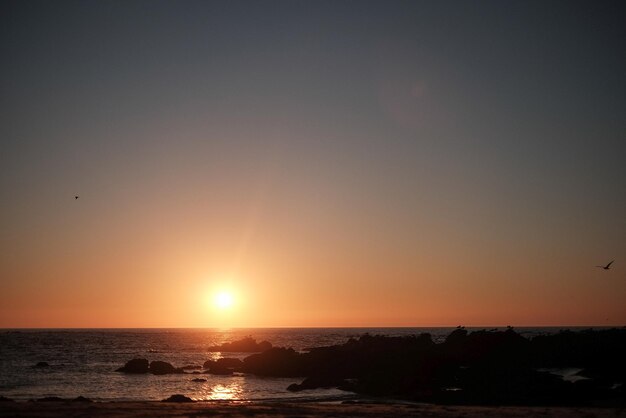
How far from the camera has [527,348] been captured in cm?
4175

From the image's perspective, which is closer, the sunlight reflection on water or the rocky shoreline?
A: the rocky shoreline

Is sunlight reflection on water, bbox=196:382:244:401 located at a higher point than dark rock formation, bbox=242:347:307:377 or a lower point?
lower

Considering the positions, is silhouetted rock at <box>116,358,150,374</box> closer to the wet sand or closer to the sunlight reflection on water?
the sunlight reflection on water

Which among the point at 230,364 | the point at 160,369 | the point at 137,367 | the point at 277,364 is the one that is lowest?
the point at 160,369

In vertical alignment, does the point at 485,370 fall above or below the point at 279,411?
above

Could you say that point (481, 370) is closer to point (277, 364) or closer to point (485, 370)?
point (485, 370)

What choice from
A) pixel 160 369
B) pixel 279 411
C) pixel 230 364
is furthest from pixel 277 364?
pixel 279 411

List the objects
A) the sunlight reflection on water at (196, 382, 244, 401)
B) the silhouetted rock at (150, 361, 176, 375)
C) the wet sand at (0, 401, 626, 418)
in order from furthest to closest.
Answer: the silhouetted rock at (150, 361, 176, 375) → the sunlight reflection on water at (196, 382, 244, 401) → the wet sand at (0, 401, 626, 418)

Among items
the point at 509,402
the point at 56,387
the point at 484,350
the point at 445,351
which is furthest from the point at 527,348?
the point at 56,387

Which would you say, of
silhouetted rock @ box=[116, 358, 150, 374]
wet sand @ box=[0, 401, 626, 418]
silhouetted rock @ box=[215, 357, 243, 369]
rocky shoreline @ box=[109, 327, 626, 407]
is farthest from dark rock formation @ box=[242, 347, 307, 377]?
wet sand @ box=[0, 401, 626, 418]

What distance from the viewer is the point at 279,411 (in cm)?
2556

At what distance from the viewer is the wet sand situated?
77.9 feet

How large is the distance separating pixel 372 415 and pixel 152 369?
43.5 m

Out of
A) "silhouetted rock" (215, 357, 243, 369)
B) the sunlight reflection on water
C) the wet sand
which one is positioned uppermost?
the wet sand
